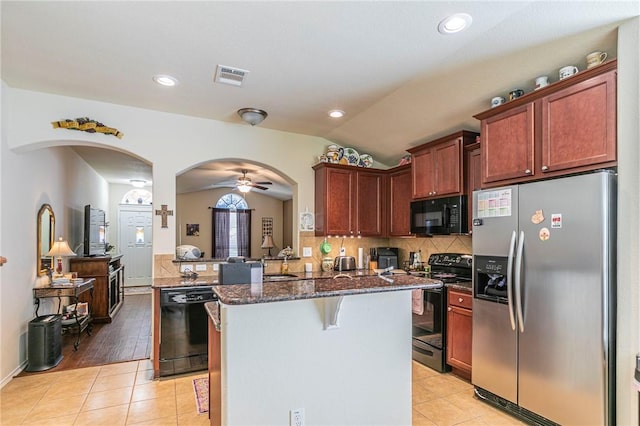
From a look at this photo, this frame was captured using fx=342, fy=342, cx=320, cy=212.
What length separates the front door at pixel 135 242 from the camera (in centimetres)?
885

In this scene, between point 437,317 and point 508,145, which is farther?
point 437,317

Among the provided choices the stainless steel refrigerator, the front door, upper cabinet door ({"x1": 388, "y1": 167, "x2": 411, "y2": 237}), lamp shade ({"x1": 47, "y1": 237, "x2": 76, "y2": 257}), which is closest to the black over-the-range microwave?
upper cabinet door ({"x1": 388, "y1": 167, "x2": 411, "y2": 237})

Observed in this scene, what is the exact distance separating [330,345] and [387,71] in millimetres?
2210

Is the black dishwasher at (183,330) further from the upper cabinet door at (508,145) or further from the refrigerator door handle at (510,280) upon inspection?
the upper cabinet door at (508,145)

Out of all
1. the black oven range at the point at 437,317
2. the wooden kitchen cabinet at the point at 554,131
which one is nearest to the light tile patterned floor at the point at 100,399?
the black oven range at the point at 437,317

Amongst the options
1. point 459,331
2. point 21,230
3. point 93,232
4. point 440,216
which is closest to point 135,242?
point 93,232

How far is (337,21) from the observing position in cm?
219

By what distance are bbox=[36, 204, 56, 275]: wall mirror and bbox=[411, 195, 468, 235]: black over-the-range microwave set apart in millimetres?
4408

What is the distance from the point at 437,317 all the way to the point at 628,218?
1916mm

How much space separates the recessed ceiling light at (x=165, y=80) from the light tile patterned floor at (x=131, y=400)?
110 inches

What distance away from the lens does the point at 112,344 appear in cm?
442

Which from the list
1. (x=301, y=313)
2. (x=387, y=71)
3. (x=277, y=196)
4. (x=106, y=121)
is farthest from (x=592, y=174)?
(x=277, y=196)

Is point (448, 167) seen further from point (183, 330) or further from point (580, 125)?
point (183, 330)

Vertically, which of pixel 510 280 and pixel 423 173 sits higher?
pixel 423 173
